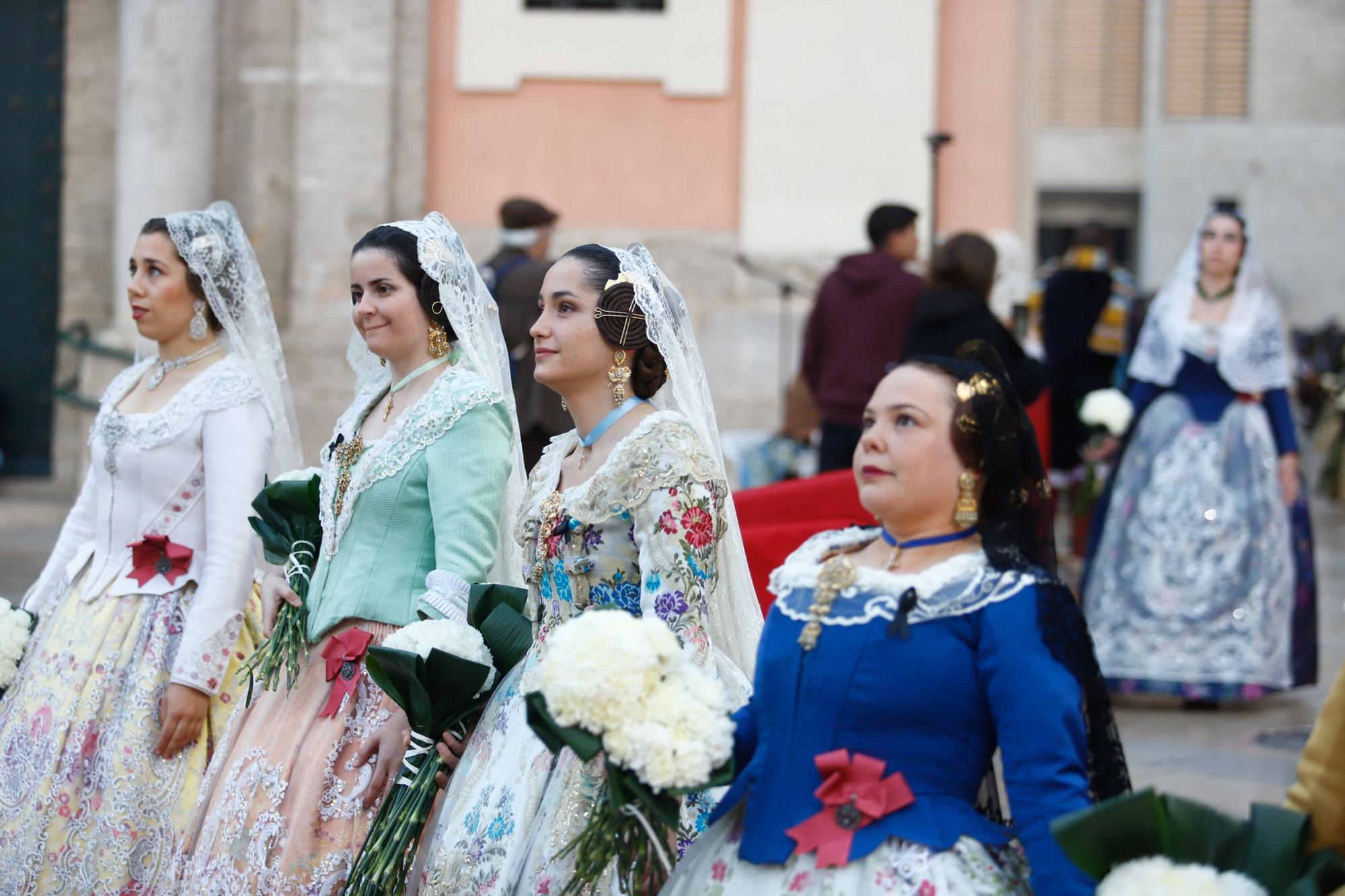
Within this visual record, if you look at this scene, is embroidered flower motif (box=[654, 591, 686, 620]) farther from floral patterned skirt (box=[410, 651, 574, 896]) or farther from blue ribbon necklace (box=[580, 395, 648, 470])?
blue ribbon necklace (box=[580, 395, 648, 470])

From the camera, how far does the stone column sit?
1036 cm

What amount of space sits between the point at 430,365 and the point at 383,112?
6.87 metres

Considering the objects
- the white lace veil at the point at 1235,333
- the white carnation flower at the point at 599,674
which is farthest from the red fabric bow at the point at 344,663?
the white lace veil at the point at 1235,333

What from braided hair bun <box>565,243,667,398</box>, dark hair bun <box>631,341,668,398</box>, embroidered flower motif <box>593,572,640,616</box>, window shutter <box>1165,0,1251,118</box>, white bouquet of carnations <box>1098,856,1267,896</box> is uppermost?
window shutter <box>1165,0,1251,118</box>

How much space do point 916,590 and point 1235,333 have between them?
4942 mm

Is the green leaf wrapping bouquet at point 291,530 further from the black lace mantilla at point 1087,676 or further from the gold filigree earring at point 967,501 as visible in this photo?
the black lace mantilla at point 1087,676

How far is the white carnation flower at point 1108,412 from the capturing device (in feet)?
29.6

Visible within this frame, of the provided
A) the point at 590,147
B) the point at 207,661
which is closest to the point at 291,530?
the point at 207,661

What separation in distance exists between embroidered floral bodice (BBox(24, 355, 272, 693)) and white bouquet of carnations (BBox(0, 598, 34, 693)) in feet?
0.56

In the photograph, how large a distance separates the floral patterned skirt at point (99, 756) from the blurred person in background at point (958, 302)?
371 cm

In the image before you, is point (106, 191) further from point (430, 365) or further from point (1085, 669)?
point (1085, 669)

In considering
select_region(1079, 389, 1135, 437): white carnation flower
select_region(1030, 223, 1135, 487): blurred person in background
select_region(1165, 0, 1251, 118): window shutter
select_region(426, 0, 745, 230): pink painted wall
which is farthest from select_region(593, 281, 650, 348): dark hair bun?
select_region(1165, 0, 1251, 118): window shutter

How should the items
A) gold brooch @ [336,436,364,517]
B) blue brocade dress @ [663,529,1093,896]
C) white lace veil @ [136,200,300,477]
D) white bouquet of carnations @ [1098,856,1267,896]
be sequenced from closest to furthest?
1. white bouquet of carnations @ [1098,856,1267,896]
2. blue brocade dress @ [663,529,1093,896]
3. gold brooch @ [336,436,364,517]
4. white lace veil @ [136,200,300,477]

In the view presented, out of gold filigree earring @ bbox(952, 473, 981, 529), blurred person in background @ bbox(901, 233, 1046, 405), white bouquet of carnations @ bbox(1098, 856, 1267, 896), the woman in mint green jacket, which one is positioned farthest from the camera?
blurred person in background @ bbox(901, 233, 1046, 405)
